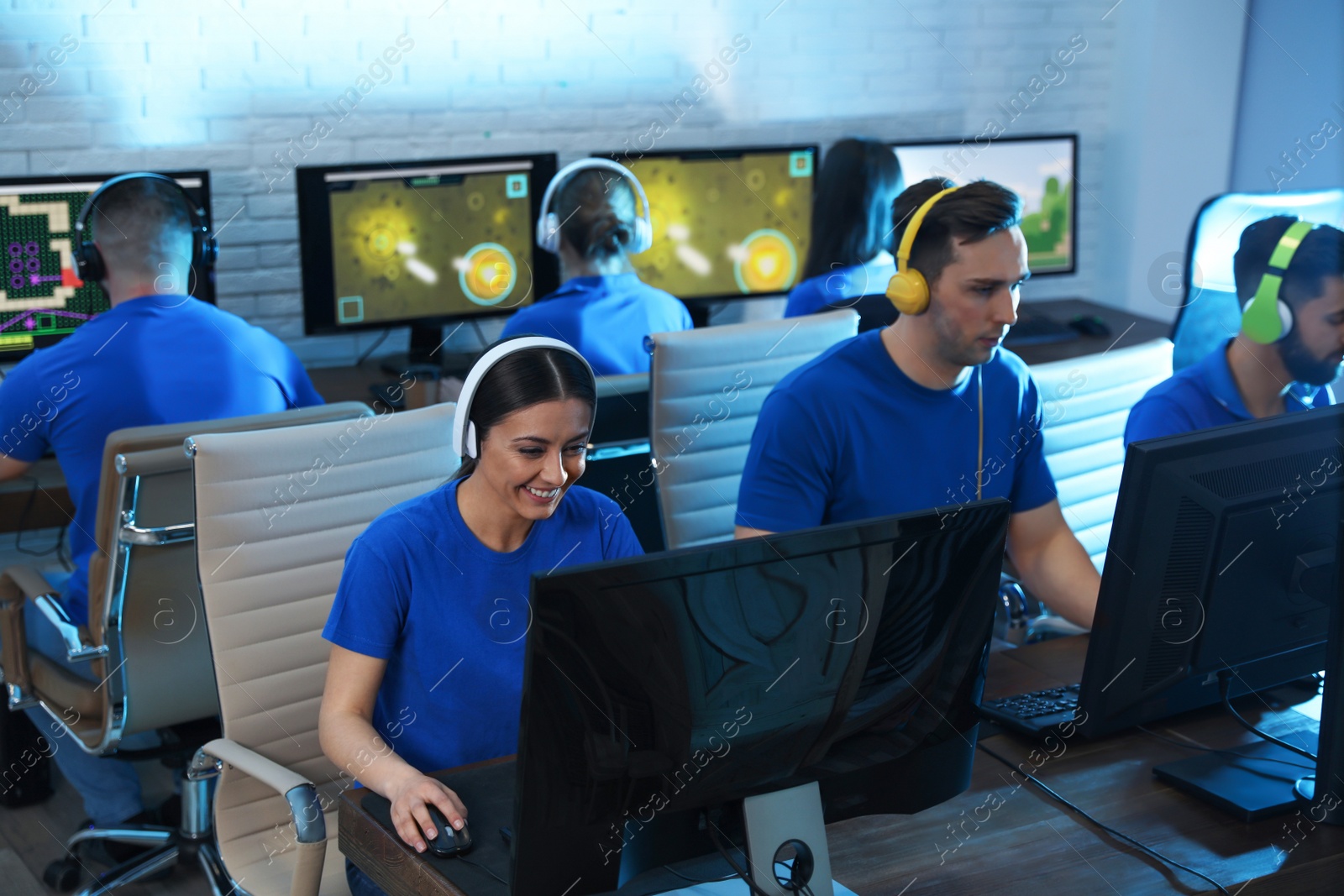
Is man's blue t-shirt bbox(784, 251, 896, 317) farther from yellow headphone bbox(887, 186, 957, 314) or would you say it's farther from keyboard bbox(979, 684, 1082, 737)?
keyboard bbox(979, 684, 1082, 737)

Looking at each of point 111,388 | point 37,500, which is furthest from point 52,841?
point 111,388

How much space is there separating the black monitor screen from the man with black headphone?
67 centimetres

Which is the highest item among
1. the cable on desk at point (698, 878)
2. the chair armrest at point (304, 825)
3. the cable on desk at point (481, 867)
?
the cable on desk at point (481, 867)

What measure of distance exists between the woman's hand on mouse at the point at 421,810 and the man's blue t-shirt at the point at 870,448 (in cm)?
75

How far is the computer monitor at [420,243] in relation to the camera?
3.33m

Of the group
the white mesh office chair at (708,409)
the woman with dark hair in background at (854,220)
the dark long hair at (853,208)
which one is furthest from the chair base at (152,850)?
the dark long hair at (853,208)

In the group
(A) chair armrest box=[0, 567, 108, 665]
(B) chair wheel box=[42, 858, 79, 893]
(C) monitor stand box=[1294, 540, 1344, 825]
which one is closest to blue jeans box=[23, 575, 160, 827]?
(B) chair wheel box=[42, 858, 79, 893]

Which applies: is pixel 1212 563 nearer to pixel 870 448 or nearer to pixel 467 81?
pixel 870 448

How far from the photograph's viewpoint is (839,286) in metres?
3.34

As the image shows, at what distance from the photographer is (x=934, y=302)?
6.48 ft

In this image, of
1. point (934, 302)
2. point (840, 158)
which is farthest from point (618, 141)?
point (934, 302)

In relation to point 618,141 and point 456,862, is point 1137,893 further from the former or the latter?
point 618,141

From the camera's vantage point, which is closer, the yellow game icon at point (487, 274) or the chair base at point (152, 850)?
the chair base at point (152, 850)

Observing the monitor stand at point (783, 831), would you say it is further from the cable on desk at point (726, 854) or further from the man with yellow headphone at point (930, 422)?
the man with yellow headphone at point (930, 422)
